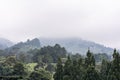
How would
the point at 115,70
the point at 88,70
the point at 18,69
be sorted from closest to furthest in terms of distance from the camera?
the point at 115,70 < the point at 88,70 < the point at 18,69

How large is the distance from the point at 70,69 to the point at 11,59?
316 ft

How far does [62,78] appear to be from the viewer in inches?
3398

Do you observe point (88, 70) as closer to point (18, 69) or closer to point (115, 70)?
point (115, 70)

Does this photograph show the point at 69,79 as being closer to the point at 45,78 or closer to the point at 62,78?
the point at 62,78

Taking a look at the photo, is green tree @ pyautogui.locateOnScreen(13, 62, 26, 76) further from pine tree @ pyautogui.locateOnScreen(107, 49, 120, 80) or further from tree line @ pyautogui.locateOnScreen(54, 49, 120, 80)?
pine tree @ pyautogui.locateOnScreen(107, 49, 120, 80)

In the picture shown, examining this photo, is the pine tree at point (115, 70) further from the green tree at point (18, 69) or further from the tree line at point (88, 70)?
the green tree at point (18, 69)

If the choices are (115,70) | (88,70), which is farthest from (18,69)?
(115,70)

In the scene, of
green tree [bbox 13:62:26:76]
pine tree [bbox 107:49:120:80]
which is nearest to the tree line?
pine tree [bbox 107:49:120:80]

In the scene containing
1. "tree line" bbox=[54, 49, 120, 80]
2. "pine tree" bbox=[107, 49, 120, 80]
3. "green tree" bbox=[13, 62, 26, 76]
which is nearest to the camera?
"pine tree" bbox=[107, 49, 120, 80]

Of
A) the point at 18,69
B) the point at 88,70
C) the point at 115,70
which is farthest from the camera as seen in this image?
the point at 18,69

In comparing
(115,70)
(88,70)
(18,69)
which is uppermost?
(115,70)

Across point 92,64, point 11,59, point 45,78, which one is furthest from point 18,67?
point 92,64

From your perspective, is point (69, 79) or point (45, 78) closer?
point (69, 79)

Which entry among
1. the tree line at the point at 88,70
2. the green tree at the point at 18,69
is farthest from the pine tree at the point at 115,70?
the green tree at the point at 18,69
